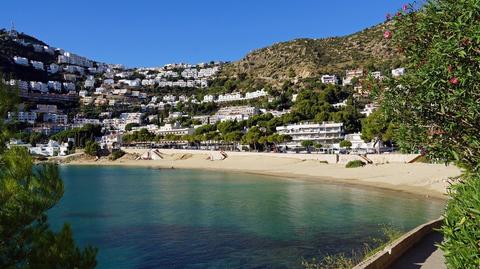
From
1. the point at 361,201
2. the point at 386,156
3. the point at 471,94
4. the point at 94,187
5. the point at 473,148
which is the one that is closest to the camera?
the point at 471,94

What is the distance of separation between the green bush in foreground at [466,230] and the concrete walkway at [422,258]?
716cm

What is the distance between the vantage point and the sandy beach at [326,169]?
2008 inches

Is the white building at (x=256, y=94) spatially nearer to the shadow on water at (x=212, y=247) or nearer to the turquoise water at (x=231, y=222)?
the turquoise water at (x=231, y=222)

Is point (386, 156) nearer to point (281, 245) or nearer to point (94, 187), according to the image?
point (94, 187)

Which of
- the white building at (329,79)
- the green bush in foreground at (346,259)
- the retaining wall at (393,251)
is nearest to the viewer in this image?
the retaining wall at (393,251)

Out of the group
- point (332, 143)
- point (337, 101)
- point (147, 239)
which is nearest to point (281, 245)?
point (147, 239)

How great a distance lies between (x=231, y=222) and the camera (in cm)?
3070

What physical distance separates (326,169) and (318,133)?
3671 cm

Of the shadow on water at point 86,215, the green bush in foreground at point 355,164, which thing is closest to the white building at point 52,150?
the green bush in foreground at point 355,164

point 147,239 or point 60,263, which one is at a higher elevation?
point 60,263

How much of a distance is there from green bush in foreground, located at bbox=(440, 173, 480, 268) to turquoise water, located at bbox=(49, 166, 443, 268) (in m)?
14.5

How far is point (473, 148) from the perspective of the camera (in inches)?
277

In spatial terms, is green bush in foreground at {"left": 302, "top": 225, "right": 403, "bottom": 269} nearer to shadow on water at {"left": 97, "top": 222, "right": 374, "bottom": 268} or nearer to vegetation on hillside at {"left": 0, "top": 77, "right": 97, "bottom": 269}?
shadow on water at {"left": 97, "top": 222, "right": 374, "bottom": 268}

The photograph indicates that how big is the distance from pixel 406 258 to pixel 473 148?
7.87 m
